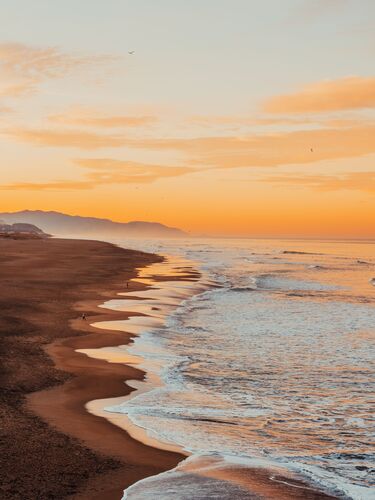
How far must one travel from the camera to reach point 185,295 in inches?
1262

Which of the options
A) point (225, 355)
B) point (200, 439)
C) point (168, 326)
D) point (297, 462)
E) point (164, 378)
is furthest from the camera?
point (168, 326)

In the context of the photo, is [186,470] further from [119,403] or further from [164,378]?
[164,378]

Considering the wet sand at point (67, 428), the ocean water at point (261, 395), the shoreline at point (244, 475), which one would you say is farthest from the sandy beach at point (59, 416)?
the ocean water at point (261, 395)

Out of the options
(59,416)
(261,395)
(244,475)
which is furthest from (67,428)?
(261,395)

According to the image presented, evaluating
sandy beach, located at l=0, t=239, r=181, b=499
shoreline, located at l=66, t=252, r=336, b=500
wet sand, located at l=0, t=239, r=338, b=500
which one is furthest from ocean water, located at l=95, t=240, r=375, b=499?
sandy beach, located at l=0, t=239, r=181, b=499

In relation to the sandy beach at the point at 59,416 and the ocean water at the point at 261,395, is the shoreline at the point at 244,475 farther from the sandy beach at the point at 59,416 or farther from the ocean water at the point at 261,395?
the sandy beach at the point at 59,416

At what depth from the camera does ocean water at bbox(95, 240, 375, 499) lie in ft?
26.7

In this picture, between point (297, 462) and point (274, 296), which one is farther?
point (274, 296)

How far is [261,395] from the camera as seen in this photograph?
11922 mm

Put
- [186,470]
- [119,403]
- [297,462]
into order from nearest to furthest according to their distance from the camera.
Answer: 1. [186,470]
2. [297,462]
3. [119,403]

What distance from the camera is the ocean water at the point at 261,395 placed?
8.12 m

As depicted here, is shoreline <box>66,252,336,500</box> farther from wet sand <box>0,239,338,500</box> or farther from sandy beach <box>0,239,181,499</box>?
sandy beach <box>0,239,181,499</box>


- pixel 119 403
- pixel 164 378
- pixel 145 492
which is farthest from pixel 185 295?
pixel 145 492

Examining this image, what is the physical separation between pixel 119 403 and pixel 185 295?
21130 mm
